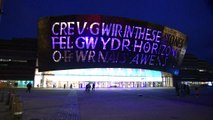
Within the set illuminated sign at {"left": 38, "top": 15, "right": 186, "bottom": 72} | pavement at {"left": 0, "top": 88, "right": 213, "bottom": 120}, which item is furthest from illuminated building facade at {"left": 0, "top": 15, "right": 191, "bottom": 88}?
pavement at {"left": 0, "top": 88, "right": 213, "bottom": 120}

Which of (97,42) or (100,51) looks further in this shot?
(100,51)

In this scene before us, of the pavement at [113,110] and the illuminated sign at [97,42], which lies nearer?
the pavement at [113,110]

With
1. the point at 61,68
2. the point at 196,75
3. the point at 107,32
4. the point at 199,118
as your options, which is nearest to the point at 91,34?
the point at 107,32

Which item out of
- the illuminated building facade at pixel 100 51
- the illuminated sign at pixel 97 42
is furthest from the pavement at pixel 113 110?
the illuminated building facade at pixel 100 51

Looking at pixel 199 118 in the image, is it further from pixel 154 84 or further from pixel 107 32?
pixel 154 84

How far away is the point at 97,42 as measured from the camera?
7112cm

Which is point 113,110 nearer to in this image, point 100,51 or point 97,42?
point 97,42

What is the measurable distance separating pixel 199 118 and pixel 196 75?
11069 cm

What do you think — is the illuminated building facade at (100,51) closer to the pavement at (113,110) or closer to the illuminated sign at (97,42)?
the illuminated sign at (97,42)

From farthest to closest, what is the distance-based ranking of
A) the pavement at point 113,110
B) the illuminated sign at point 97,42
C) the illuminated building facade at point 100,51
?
the illuminated building facade at point 100,51
the illuminated sign at point 97,42
the pavement at point 113,110

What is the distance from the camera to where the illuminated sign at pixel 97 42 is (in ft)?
228

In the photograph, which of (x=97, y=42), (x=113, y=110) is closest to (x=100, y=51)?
(x=97, y=42)

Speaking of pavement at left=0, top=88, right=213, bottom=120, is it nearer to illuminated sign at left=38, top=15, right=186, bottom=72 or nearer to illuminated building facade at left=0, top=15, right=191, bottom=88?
illuminated sign at left=38, top=15, right=186, bottom=72

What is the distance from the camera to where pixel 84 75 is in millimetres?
77750
